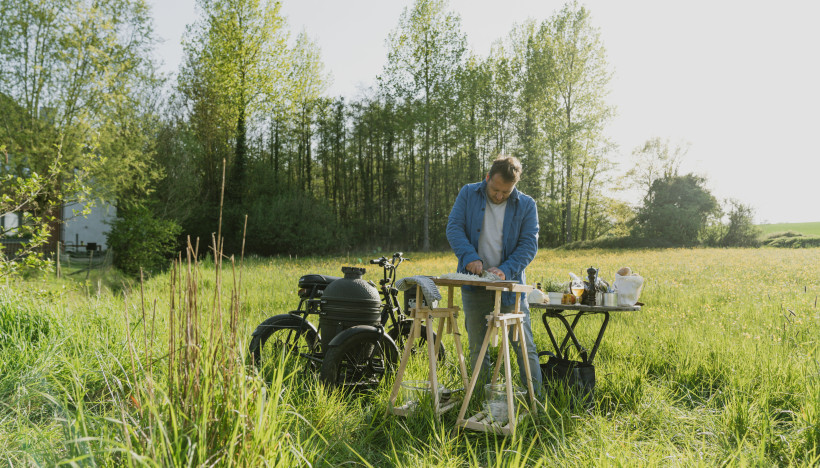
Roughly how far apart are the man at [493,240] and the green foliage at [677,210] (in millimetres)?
31512

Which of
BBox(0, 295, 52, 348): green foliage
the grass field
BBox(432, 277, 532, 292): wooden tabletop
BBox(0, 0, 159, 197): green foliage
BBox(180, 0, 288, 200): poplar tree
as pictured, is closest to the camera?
the grass field

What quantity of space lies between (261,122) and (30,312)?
2696cm

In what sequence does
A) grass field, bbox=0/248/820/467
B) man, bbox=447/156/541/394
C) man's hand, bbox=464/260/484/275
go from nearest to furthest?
1. grass field, bbox=0/248/820/467
2. man's hand, bbox=464/260/484/275
3. man, bbox=447/156/541/394

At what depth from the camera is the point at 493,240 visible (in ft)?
15.1

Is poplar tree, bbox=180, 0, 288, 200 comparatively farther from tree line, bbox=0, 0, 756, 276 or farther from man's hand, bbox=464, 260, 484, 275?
man's hand, bbox=464, 260, 484, 275

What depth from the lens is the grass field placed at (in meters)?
2.24

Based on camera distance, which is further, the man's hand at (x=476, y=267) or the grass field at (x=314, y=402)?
the man's hand at (x=476, y=267)

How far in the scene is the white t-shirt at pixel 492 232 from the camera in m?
4.57

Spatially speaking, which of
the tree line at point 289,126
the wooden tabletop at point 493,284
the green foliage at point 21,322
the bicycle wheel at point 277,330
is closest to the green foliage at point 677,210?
the tree line at point 289,126

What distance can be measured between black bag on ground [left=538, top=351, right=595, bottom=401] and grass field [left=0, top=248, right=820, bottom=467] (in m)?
0.16

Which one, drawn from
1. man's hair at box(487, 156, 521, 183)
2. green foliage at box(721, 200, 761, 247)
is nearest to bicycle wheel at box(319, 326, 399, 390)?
man's hair at box(487, 156, 521, 183)

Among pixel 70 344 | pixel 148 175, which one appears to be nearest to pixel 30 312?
pixel 70 344

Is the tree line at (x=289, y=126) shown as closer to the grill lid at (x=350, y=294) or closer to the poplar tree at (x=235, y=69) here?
the poplar tree at (x=235, y=69)

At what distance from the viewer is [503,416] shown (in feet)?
12.6
